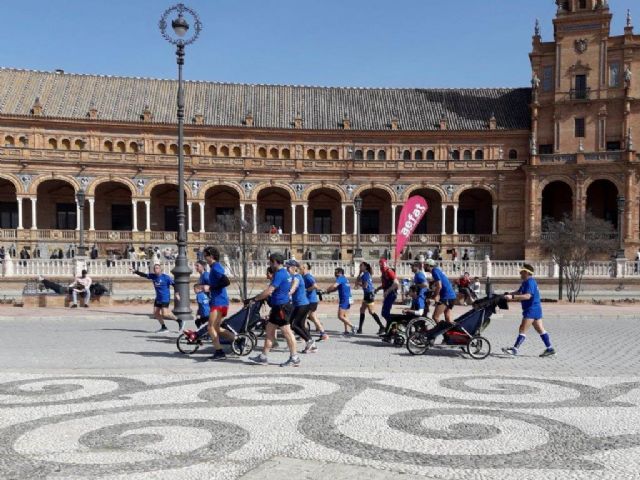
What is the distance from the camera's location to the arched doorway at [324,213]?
49.8 metres

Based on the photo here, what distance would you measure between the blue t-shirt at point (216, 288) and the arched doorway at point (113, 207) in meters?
39.0

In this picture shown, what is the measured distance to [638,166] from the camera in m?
43.8

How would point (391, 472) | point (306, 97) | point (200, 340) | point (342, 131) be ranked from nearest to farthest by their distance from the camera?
point (391, 472) → point (200, 340) → point (342, 131) → point (306, 97)

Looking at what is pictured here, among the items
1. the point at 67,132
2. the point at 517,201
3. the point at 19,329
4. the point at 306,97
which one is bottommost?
the point at 19,329

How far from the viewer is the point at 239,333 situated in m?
10.5

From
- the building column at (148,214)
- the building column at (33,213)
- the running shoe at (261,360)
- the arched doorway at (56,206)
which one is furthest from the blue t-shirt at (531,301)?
the arched doorway at (56,206)

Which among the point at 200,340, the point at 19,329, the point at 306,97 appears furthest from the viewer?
the point at 306,97

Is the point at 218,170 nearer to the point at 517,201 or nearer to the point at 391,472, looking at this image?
the point at 517,201

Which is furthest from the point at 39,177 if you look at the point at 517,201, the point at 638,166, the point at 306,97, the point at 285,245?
the point at 638,166

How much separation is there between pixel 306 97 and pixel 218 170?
41.4 feet

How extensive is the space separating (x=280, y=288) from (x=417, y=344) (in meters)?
3.01

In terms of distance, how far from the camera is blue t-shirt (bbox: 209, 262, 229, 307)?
9.79 meters

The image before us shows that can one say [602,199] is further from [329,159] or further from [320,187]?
[320,187]

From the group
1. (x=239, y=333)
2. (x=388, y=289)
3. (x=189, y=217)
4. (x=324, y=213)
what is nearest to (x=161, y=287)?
(x=239, y=333)
